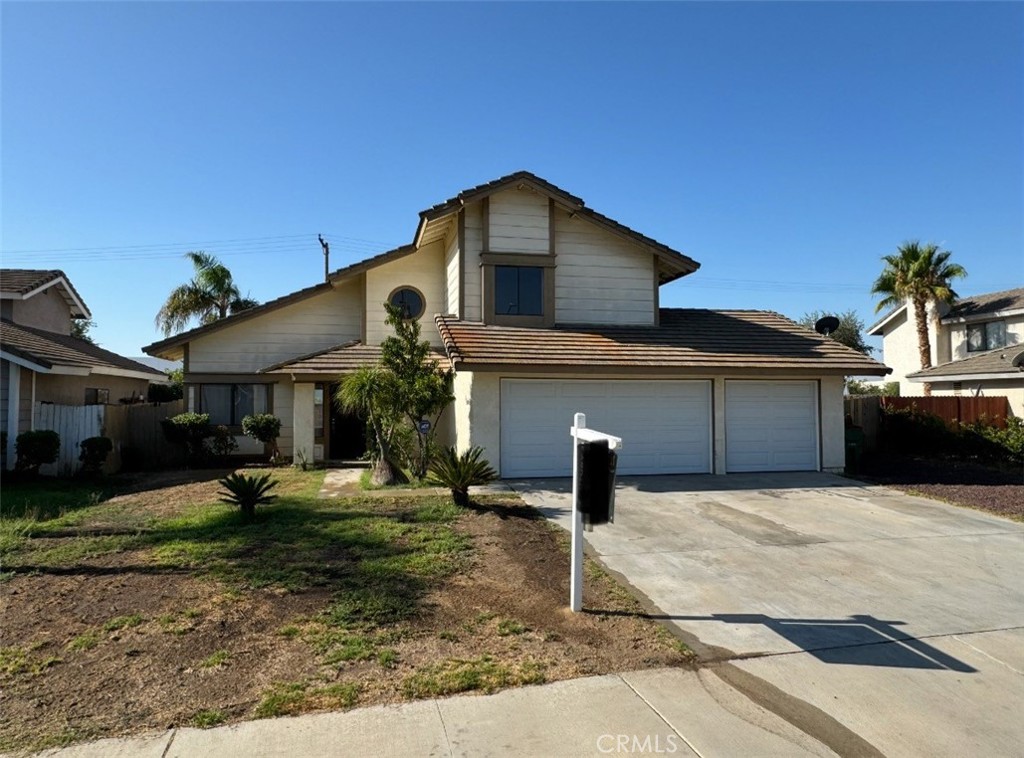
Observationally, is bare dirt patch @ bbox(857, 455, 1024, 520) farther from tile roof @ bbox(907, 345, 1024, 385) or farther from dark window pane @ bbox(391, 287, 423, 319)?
dark window pane @ bbox(391, 287, 423, 319)

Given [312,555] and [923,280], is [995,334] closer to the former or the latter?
[923,280]

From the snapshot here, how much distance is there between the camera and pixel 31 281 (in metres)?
19.0

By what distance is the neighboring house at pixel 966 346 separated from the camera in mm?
19922

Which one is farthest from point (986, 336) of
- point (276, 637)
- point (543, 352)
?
point (276, 637)

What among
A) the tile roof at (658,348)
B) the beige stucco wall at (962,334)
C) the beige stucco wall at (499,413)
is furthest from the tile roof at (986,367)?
the beige stucco wall at (499,413)

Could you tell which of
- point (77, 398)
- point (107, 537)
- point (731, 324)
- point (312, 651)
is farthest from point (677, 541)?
point (77, 398)

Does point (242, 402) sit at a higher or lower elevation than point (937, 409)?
higher

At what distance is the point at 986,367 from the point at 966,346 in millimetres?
9637

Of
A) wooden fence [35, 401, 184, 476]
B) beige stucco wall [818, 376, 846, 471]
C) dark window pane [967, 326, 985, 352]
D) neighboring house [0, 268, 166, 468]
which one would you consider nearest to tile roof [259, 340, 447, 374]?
wooden fence [35, 401, 184, 476]

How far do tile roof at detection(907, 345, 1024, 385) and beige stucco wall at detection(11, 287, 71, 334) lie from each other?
97.9ft

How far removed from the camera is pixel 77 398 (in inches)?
666

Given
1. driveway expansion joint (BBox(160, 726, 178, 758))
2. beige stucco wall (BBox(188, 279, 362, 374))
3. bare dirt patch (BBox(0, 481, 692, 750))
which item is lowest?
driveway expansion joint (BBox(160, 726, 178, 758))

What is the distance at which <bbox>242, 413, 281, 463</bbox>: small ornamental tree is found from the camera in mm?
16047

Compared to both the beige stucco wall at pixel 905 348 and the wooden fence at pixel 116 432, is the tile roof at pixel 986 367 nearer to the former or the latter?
the beige stucco wall at pixel 905 348
